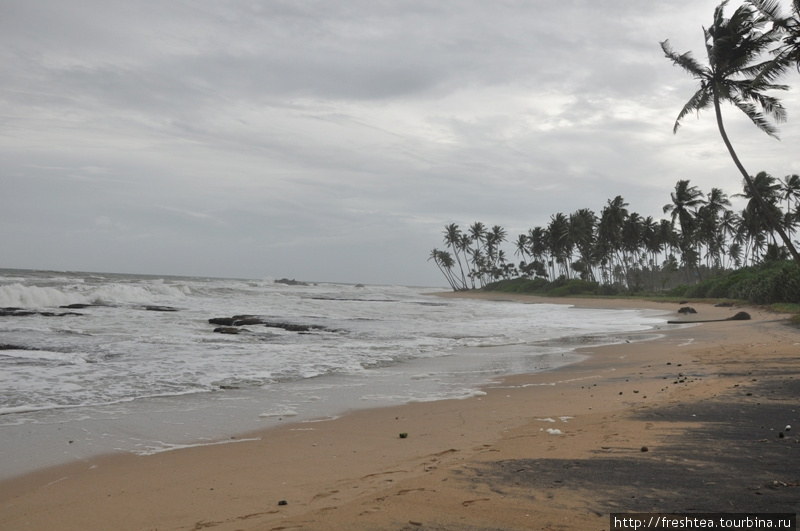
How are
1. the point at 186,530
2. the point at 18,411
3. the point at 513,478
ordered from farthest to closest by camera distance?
the point at 18,411 < the point at 513,478 < the point at 186,530

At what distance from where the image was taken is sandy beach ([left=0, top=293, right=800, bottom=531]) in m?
3.76

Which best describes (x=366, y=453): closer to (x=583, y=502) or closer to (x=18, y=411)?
(x=583, y=502)

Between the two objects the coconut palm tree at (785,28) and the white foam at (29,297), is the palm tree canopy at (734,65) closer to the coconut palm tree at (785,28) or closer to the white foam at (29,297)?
the coconut palm tree at (785,28)

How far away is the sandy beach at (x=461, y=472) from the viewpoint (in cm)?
376

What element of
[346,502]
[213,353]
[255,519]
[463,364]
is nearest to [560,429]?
[346,502]

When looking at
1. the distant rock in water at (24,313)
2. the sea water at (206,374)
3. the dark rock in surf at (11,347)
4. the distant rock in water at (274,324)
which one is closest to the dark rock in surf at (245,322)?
the distant rock in water at (274,324)

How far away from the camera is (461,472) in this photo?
15.4 ft

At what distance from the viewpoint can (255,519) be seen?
3820mm

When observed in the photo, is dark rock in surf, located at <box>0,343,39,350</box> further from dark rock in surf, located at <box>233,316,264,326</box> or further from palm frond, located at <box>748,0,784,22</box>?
palm frond, located at <box>748,0,784,22</box>

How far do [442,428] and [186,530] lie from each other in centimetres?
351

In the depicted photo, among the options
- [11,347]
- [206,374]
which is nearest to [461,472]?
[206,374]

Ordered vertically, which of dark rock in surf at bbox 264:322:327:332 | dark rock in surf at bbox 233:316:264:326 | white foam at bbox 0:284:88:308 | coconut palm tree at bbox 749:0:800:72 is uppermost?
coconut palm tree at bbox 749:0:800:72

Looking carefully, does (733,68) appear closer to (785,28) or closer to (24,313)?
(785,28)

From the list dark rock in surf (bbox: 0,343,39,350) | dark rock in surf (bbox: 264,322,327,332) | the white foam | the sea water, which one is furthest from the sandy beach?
the white foam
